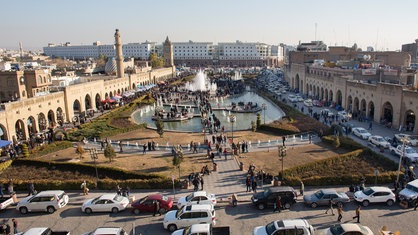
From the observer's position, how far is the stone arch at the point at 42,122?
39.2 metres

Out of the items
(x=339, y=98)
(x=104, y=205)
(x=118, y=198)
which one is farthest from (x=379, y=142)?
(x=339, y=98)

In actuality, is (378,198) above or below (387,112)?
below

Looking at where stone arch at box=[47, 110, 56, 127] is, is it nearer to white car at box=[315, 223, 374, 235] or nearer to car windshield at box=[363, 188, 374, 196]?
car windshield at box=[363, 188, 374, 196]

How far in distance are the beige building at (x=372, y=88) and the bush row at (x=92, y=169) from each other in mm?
26204

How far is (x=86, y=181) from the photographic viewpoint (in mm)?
21250

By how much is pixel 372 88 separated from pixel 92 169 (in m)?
32.1

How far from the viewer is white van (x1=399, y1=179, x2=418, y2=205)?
17.5 metres

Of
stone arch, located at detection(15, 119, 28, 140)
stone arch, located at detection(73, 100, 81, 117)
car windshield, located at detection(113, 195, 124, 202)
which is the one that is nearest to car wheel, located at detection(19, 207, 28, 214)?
car windshield, located at detection(113, 195, 124, 202)

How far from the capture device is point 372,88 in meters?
39.0

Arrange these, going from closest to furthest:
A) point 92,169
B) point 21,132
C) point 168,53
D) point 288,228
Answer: point 288,228, point 92,169, point 21,132, point 168,53

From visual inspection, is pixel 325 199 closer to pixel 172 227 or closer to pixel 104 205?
pixel 172 227

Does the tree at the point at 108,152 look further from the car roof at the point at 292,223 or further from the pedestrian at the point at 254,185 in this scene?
the car roof at the point at 292,223

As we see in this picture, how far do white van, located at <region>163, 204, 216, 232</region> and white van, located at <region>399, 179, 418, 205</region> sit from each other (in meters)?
10.2

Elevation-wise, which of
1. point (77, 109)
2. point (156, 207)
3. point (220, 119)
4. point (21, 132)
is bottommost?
point (220, 119)
